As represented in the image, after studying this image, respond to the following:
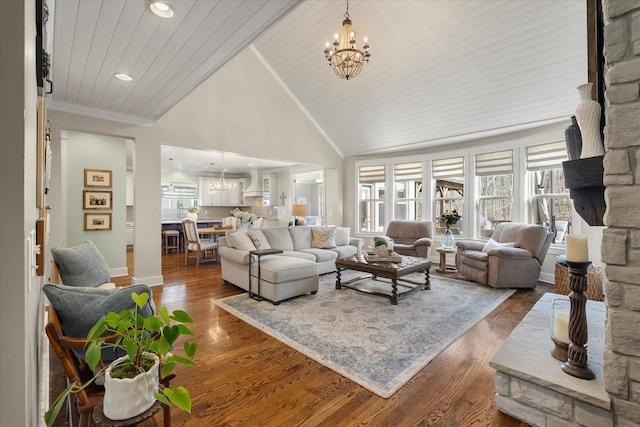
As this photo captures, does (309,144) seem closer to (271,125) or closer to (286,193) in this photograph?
(271,125)

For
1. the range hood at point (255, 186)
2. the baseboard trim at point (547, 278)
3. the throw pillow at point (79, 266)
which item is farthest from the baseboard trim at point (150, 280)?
the baseboard trim at point (547, 278)

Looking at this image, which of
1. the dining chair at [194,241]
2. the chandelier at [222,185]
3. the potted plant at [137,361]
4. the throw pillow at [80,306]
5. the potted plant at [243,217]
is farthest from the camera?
the chandelier at [222,185]

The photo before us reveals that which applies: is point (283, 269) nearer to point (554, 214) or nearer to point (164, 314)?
point (164, 314)

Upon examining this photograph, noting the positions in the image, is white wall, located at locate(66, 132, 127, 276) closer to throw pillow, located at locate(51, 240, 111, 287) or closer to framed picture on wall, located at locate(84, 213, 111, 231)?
framed picture on wall, located at locate(84, 213, 111, 231)

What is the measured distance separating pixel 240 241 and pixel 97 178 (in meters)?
3.00

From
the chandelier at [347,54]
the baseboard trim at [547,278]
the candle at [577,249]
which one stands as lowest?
the baseboard trim at [547,278]

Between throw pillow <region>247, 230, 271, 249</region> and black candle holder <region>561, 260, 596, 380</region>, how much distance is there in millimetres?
3748

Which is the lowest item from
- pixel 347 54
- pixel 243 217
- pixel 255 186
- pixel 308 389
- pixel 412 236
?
pixel 308 389

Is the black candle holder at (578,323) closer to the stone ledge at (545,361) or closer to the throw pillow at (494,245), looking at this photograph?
the stone ledge at (545,361)

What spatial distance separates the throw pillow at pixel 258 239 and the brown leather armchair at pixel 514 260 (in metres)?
3.33

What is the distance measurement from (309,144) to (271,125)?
3.68 feet

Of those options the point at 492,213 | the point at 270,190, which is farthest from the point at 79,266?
the point at 270,190

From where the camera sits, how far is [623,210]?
137 cm

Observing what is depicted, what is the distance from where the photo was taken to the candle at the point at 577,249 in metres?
1.60
